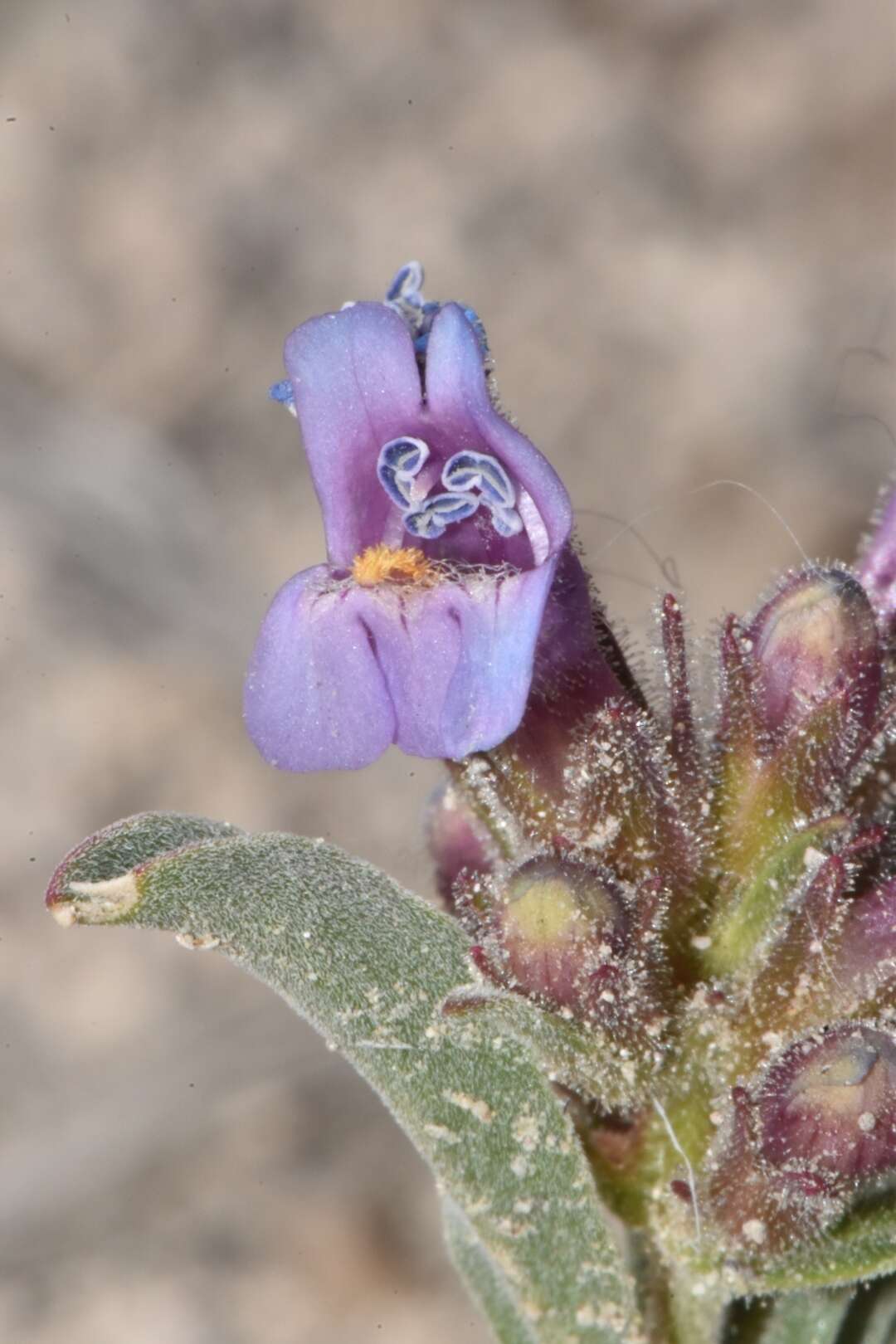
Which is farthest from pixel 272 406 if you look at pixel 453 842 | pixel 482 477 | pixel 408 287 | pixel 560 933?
pixel 560 933

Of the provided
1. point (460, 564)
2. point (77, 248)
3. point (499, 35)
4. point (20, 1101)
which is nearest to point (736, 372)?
point (499, 35)

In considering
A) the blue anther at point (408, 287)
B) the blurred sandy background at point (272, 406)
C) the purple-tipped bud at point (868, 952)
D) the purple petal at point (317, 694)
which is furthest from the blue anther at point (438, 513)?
the blurred sandy background at point (272, 406)

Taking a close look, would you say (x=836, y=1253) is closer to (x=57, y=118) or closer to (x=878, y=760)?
(x=878, y=760)

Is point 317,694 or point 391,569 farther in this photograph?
point 391,569

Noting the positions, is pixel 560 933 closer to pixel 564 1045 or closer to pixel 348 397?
pixel 564 1045

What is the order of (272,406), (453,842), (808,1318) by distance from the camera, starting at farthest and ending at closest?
(272,406) → (453,842) → (808,1318)

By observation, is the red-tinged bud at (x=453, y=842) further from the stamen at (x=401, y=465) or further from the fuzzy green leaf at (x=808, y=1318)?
the fuzzy green leaf at (x=808, y=1318)
